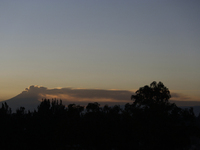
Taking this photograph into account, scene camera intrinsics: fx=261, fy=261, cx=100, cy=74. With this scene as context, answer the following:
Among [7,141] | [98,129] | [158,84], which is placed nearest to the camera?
[98,129]

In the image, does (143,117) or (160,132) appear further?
(143,117)

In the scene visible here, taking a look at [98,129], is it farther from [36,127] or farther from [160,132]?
[36,127]

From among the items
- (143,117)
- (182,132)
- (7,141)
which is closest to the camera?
(182,132)

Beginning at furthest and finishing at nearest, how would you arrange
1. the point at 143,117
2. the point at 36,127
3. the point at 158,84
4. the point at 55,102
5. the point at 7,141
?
the point at 158,84, the point at 55,102, the point at 36,127, the point at 7,141, the point at 143,117

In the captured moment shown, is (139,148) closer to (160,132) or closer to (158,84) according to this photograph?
(160,132)

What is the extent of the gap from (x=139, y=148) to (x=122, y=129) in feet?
9.97

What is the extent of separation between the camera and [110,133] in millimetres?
29625

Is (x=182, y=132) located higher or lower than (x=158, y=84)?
lower

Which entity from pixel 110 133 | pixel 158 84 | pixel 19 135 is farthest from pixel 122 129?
pixel 158 84

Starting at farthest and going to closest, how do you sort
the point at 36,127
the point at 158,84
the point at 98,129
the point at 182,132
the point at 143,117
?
1. the point at 158,84
2. the point at 36,127
3. the point at 143,117
4. the point at 98,129
5. the point at 182,132

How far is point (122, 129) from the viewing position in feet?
101

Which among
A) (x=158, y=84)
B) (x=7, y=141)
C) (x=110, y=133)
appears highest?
(x=158, y=84)

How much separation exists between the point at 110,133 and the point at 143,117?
5.88 m

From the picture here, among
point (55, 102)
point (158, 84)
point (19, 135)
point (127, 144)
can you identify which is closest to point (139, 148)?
point (127, 144)
